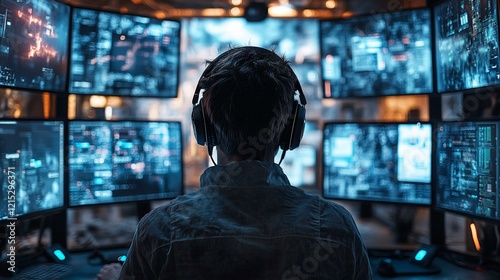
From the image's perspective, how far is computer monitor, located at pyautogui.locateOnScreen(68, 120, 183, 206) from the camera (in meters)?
1.99

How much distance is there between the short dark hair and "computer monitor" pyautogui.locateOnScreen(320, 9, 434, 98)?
1.29 meters

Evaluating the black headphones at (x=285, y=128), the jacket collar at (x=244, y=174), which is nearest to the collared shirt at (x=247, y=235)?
the jacket collar at (x=244, y=174)

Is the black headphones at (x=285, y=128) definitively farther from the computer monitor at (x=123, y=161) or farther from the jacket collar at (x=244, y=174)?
the computer monitor at (x=123, y=161)

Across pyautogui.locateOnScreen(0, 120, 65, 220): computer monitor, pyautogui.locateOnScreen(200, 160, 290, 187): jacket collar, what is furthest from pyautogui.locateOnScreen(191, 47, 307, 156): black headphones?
pyautogui.locateOnScreen(0, 120, 65, 220): computer monitor

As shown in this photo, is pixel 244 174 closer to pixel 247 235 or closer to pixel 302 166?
pixel 247 235

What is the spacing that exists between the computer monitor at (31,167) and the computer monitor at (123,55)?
30 centimetres

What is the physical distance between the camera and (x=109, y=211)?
8.42 ft

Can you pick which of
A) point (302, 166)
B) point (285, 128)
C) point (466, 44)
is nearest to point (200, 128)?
point (285, 128)

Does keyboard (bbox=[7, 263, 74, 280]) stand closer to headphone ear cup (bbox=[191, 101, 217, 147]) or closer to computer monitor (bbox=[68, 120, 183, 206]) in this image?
computer monitor (bbox=[68, 120, 183, 206])

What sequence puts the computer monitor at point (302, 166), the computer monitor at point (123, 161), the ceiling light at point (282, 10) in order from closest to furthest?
the computer monitor at point (123, 161)
the computer monitor at point (302, 166)
the ceiling light at point (282, 10)

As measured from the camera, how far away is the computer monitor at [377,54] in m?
2.05

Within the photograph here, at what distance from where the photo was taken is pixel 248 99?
91 cm

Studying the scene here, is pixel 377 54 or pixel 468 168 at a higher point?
pixel 377 54

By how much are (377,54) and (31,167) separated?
1625mm
